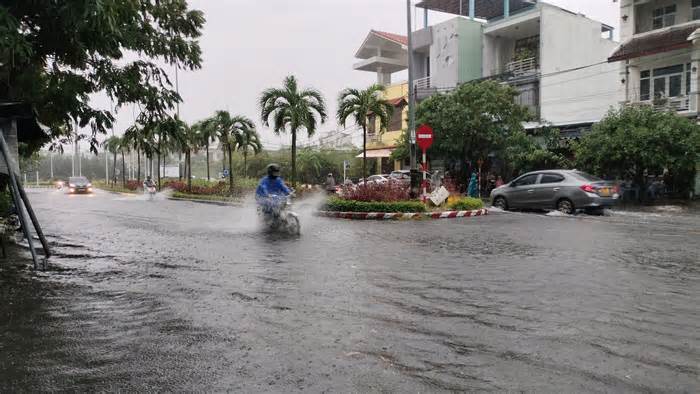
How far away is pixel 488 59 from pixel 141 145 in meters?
29.5

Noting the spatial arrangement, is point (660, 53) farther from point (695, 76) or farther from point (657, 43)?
point (695, 76)

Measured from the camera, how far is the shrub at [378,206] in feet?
55.7

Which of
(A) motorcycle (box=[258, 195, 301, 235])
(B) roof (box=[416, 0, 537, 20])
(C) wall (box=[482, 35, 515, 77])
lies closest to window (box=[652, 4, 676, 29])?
(C) wall (box=[482, 35, 515, 77])

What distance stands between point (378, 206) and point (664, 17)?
1880 centimetres

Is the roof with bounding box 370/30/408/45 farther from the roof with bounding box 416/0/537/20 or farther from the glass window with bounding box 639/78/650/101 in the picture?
the glass window with bounding box 639/78/650/101

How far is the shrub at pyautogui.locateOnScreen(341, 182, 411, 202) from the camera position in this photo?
58.2 ft

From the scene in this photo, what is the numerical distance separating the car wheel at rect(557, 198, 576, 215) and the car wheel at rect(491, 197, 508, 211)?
2413 millimetres

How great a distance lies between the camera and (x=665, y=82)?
994 inches

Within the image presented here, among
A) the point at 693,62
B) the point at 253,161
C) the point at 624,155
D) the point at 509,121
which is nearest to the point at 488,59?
the point at 509,121

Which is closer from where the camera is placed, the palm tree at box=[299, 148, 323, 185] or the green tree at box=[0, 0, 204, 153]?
the green tree at box=[0, 0, 204, 153]

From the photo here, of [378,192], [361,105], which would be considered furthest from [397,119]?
[378,192]

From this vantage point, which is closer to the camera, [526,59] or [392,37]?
[526,59]

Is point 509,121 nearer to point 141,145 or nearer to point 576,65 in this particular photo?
point 576,65

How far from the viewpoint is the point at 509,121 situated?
87.4 feet
